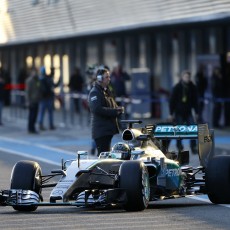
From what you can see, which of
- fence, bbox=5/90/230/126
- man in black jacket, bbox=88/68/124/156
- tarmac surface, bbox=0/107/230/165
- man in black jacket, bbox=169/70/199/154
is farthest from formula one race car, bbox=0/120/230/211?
fence, bbox=5/90/230/126

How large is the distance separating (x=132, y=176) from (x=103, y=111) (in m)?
4.45

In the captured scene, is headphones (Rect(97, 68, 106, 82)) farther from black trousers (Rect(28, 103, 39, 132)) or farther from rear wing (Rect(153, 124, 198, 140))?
black trousers (Rect(28, 103, 39, 132))

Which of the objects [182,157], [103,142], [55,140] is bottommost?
[182,157]

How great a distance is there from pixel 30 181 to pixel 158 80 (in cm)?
2586

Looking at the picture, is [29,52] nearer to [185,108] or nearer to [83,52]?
[83,52]

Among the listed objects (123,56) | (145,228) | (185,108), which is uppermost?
(123,56)

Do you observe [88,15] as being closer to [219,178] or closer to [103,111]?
[103,111]

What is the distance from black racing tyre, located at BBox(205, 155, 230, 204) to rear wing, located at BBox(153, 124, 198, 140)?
112 cm

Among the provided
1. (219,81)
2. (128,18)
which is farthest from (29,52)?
(219,81)

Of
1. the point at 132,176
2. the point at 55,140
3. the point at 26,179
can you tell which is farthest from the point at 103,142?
the point at 55,140

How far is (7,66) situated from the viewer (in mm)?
62531

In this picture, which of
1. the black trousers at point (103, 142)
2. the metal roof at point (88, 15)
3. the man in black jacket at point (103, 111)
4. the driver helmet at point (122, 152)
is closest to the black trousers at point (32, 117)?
the metal roof at point (88, 15)

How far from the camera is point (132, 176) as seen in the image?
1330 centimetres

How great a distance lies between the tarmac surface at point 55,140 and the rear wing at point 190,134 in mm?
7621
